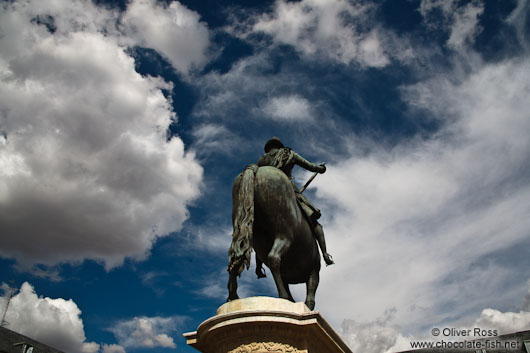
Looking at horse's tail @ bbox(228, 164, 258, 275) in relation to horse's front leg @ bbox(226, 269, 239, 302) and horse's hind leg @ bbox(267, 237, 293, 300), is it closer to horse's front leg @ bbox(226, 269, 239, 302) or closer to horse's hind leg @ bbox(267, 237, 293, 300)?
horse's front leg @ bbox(226, 269, 239, 302)

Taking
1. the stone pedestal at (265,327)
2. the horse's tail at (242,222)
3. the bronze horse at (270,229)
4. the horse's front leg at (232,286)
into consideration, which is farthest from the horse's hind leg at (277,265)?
the stone pedestal at (265,327)

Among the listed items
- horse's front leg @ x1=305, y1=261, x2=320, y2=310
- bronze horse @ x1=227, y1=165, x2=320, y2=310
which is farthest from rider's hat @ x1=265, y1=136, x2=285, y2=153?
horse's front leg @ x1=305, y1=261, x2=320, y2=310

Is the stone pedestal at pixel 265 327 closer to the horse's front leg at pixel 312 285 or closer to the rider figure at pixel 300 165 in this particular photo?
the horse's front leg at pixel 312 285

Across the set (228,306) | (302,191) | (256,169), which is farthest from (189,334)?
(302,191)

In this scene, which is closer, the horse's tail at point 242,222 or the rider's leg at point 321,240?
the horse's tail at point 242,222

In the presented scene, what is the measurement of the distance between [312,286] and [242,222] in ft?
9.04

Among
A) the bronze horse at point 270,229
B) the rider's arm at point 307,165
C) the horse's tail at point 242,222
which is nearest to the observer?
the horse's tail at point 242,222

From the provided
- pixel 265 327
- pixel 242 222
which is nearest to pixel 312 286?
pixel 242 222

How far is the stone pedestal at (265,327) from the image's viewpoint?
6.74 m

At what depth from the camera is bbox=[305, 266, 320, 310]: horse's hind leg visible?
31.2ft

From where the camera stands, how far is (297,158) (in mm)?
10438

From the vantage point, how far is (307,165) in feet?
35.2

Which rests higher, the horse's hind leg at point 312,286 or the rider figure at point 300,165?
the rider figure at point 300,165

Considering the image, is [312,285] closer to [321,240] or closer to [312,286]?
[312,286]
